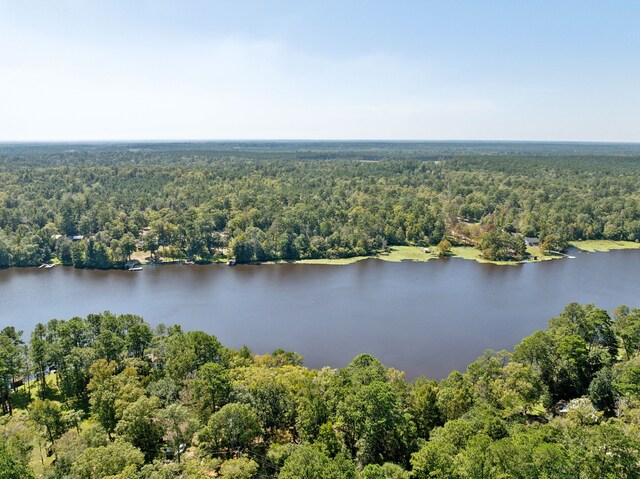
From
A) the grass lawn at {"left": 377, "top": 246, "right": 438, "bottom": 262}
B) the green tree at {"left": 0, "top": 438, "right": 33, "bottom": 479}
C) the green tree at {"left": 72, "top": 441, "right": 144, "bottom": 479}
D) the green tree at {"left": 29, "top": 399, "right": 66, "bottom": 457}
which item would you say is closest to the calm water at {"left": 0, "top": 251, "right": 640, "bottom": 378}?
the grass lawn at {"left": 377, "top": 246, "right": 438, "bottom": 262}

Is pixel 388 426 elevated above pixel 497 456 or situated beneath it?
situated beneath

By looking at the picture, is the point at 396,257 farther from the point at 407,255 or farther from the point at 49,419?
the point at 49,419

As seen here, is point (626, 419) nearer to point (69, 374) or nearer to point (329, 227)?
point (69, 374)

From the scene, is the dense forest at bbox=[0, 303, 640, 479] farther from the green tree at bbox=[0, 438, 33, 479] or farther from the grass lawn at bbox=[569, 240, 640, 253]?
the grass lawn at bbox=[569, 240, 640, 253]

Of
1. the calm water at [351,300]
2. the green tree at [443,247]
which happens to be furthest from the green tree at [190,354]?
the green tree at [443,247]

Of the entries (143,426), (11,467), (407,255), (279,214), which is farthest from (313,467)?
(279,214)

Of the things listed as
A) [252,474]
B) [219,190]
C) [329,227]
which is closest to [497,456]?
[252,474]
